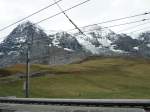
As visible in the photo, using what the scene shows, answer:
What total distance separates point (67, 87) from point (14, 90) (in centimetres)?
1242

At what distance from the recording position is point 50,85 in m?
97.6

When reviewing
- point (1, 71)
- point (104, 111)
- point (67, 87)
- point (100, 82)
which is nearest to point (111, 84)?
point (100, 82)

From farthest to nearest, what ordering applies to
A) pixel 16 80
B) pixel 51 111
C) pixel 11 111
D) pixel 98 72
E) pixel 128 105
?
pixel 98 72 → pixel 16 80 → pixel 128 105 → pixel 11 111 → pixel 51 111

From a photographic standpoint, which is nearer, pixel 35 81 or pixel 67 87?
pixel 67 87

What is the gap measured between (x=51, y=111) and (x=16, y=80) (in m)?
81.2

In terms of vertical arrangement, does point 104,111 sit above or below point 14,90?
above

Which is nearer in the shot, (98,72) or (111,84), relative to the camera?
(111,84)

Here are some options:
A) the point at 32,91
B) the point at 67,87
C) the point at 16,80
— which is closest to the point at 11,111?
the point at 32,91

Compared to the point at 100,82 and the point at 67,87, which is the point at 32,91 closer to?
the point at 67,87

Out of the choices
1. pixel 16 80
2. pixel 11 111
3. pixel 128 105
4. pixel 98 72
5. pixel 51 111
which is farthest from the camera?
pixel 98 72

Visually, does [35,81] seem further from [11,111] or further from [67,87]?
[11,111]

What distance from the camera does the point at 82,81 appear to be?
105188 millimetres

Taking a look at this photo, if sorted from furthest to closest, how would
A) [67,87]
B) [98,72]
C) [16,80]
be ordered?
[98,72]
[16,80]
[67,87]

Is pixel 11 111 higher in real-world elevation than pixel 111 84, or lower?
higher
